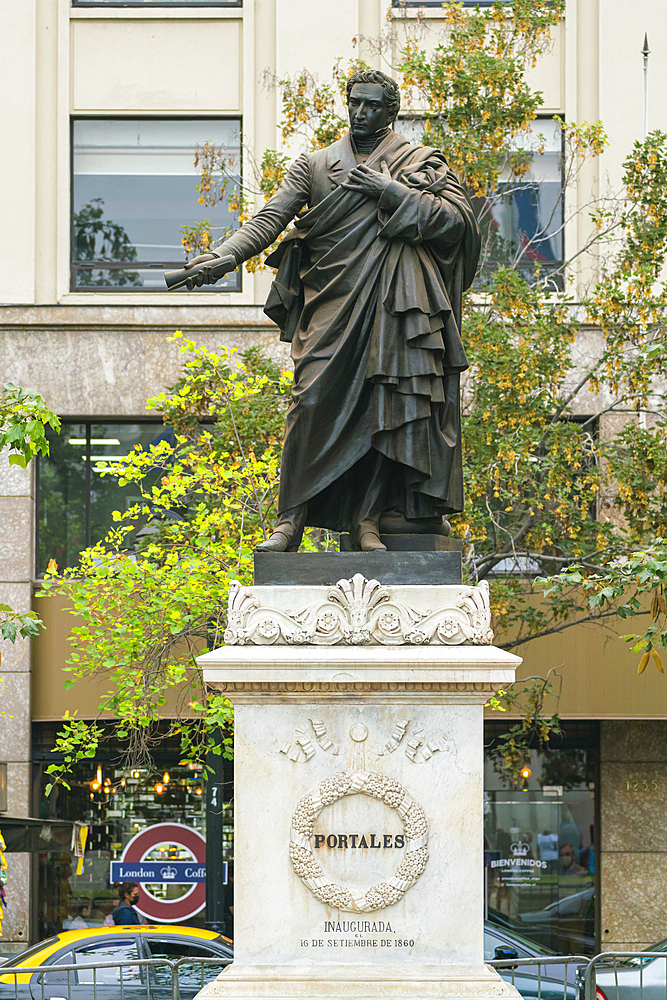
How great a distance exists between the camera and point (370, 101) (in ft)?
20.2

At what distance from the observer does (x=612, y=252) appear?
1680cm

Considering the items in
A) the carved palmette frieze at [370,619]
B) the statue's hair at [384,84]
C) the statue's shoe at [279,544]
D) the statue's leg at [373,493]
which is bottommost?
the carved palmette frieze at [370,619]

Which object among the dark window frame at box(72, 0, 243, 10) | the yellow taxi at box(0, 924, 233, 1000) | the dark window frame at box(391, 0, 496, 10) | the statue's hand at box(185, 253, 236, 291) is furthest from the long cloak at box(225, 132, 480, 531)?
the dark window frame at box(72, 0, 243, 10)

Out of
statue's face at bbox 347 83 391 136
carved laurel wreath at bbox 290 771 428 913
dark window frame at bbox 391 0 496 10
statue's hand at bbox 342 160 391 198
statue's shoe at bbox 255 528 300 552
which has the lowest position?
carved laurel wreath at bbox 290 771 428 913

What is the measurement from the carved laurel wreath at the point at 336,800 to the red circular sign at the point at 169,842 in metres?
13.1

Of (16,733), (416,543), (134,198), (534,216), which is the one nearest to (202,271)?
(416,543)

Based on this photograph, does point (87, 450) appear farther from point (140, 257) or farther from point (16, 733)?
point (16, 733)

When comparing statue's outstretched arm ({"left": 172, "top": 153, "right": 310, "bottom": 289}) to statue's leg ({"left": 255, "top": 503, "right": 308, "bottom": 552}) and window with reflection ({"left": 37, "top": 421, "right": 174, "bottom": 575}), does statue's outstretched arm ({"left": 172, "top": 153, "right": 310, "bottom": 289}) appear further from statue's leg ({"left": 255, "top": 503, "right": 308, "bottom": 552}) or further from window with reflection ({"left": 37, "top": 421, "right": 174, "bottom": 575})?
window with reflection ({"left": 37, "top": 421, "right": 174, "bottom": 575})

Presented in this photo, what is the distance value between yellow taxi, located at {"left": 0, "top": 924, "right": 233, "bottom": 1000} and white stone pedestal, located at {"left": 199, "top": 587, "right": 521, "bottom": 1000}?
5803 mm

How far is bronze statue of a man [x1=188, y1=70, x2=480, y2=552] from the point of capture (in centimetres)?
587

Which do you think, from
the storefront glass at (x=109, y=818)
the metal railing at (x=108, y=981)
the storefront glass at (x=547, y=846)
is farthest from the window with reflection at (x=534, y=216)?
the metal railing at (x=108, y=981)

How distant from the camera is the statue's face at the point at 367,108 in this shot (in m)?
6.16

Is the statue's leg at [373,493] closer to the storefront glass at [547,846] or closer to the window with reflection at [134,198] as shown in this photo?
the storefront glass at [547,846]

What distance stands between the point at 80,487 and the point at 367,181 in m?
13.1
